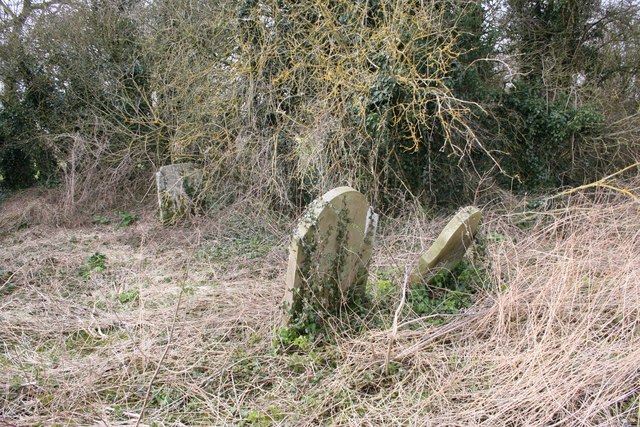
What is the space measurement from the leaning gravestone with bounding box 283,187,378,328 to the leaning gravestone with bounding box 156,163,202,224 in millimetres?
4894

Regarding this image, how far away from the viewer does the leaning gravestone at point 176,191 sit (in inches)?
317

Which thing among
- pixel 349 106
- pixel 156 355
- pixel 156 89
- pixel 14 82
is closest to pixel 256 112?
pixel 349 106

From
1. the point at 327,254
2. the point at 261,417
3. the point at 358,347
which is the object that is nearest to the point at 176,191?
the point at 327,254

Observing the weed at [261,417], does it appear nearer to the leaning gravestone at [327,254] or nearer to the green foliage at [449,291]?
the leaning gravestone at [327,254]

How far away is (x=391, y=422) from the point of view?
280 cm

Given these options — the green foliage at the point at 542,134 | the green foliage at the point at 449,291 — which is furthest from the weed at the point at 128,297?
the green foliage at the point at 542,134

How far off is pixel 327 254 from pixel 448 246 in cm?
127

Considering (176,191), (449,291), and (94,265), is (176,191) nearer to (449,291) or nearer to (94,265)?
(94,265)

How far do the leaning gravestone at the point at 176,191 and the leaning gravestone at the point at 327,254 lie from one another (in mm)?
4894

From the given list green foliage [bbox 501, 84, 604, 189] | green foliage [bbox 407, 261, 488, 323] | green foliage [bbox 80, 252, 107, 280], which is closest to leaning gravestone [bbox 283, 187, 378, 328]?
green foliage [bbox 407, 261, 488, 323]

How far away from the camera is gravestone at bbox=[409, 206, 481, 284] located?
165 inches

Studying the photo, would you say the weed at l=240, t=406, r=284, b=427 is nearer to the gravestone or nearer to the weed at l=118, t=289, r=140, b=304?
the gravestone

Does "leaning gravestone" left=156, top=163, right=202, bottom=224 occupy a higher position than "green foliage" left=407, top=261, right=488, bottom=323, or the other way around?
"leaning gravestone" left=156, top=163, right=202, bottom=224

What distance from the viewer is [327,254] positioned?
12.1ft
